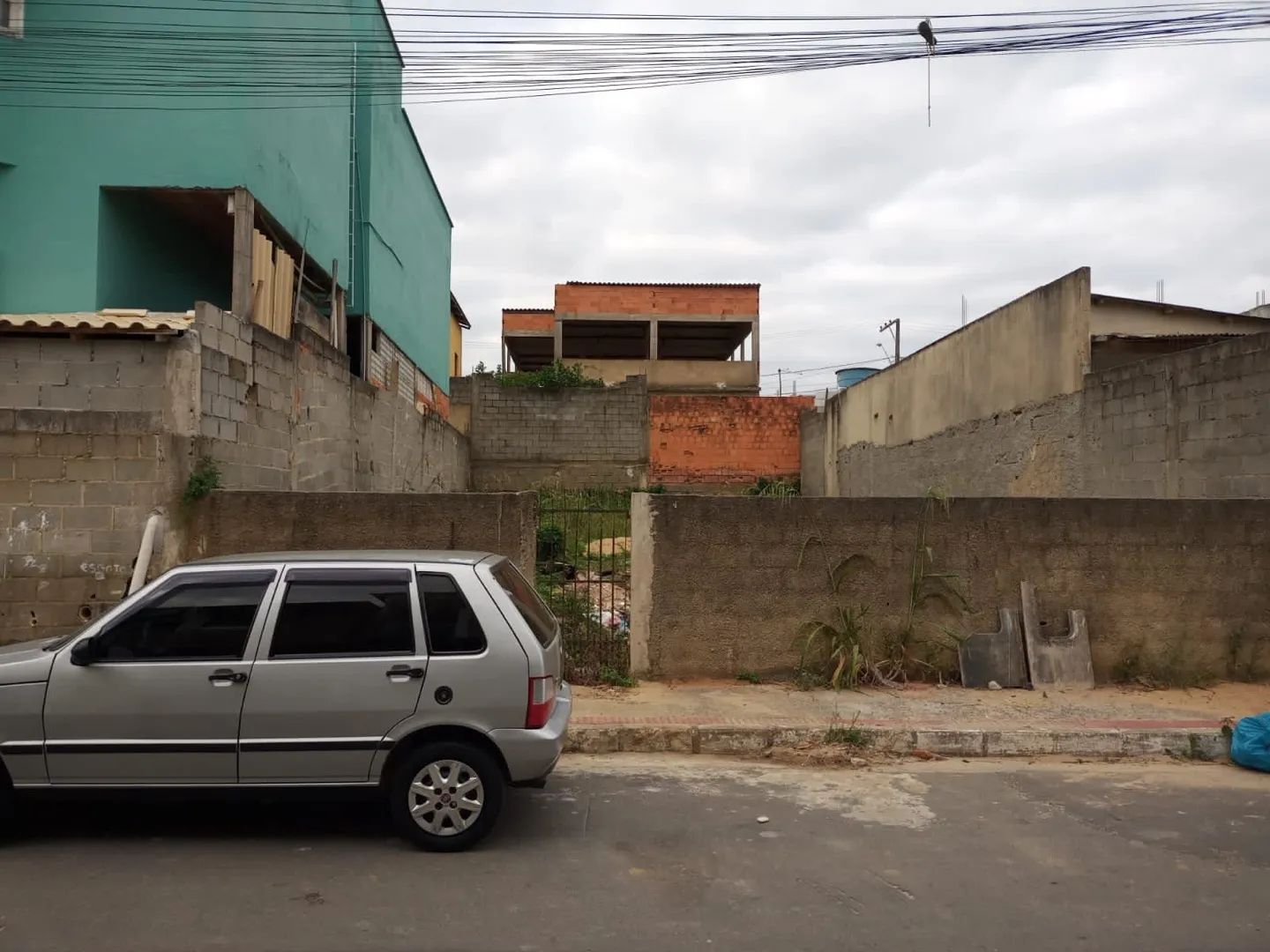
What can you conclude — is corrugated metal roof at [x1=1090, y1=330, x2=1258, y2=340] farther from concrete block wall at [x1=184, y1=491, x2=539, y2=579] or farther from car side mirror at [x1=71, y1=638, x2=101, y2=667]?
car side mirror at [x1=71, y1=638, x2=101, y2=667]

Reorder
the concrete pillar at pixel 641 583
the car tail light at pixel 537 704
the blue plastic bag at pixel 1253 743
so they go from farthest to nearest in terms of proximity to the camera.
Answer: the concrete pillar at pixel 641 583 < the blue plastic bag at pixel 1253 743 < the car tail light at pixel 537 704

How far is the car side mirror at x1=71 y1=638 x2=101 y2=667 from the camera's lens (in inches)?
170

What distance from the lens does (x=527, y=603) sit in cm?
491

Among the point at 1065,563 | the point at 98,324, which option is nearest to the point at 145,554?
the point at 98,324

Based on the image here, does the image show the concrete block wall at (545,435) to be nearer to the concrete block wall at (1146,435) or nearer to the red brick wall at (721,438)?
the red brick wall at (721,438)

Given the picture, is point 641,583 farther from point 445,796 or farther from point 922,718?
point 445,796

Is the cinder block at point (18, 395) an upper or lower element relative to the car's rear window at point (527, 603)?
upper

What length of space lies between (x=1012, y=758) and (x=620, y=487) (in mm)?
17486

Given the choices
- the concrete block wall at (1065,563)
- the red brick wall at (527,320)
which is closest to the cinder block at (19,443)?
the concrete block wall at (1065,563)

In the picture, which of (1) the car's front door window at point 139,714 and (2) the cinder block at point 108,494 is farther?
(2) the cinder block at point 108,494

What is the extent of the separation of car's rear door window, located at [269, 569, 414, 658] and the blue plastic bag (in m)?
5.72

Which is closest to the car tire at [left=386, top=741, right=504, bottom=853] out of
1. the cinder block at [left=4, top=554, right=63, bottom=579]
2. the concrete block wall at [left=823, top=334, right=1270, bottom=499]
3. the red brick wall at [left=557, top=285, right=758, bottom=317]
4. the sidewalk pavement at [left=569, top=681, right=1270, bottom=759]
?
the sidewalk pavement at [left=569, top=681, right=1270, bottom=759]

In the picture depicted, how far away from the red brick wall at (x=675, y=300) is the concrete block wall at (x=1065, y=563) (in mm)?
25716

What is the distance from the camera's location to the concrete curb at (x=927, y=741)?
6398 mm
